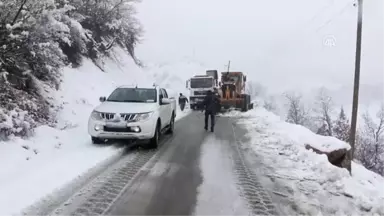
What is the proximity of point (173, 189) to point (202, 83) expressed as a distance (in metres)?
28.3

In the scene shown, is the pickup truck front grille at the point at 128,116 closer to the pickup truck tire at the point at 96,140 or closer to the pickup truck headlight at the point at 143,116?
the pickup truck headlight at the point at 143,116

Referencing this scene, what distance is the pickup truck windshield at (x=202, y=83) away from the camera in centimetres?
3412

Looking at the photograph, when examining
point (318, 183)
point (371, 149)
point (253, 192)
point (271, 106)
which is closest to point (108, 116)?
point (253, 192)

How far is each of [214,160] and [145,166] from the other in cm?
175

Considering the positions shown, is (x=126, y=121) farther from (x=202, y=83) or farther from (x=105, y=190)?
(x=202, y=83)

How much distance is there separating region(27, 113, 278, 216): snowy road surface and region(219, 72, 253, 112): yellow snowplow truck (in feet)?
69.7

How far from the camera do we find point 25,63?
11.3 metres

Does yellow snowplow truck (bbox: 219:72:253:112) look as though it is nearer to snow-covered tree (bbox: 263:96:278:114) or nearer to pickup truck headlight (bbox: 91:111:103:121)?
pickup truck headlight (bbox: 91:111:103:121)

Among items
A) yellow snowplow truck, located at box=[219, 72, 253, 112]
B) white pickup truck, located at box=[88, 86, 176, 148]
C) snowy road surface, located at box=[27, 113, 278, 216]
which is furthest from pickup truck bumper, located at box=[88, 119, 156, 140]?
yellow snowplow truck, located at box=[219, 72, 253, 112]

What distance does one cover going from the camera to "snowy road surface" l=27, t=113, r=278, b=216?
5.16 meters

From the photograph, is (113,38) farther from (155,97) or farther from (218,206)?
(218,206)

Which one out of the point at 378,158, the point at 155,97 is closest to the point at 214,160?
the point at 155,97

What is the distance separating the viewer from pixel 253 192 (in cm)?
610

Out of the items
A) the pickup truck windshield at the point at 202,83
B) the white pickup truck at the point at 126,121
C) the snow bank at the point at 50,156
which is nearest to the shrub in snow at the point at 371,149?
the pickup truck windshield at the point at 202,83
